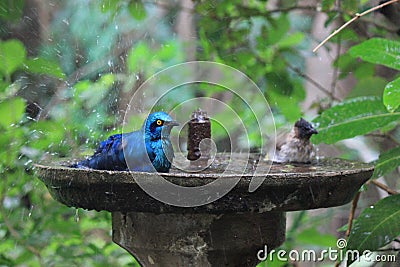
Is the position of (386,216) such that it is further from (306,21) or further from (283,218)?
(306,21)

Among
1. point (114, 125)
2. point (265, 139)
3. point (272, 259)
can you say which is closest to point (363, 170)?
point (272, 259)

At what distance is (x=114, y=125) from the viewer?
103 inches

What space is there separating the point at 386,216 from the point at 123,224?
68cm

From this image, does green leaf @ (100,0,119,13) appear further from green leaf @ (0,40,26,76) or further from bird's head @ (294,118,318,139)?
bird's head @ (294,118,318,139)

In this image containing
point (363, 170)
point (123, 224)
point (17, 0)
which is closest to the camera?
point (363, 170)

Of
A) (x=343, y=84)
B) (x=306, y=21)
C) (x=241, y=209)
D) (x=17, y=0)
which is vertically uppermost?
(x=306, y=21)

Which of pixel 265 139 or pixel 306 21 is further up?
pixel 306 21

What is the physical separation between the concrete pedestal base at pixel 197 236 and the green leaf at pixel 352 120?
348 millimetres

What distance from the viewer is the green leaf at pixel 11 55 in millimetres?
2094

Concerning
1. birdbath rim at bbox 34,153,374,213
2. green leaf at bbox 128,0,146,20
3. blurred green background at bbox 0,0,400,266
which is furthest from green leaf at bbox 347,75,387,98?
birdbath rim at bbox 34,153,374,213

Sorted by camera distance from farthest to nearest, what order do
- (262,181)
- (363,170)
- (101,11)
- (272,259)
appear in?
(101,11) → (272,259) → (363,170) → (262,181)

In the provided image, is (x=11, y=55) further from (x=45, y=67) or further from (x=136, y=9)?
(x=136, y=9)

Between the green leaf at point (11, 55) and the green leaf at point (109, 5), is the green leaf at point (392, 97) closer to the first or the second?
the green leaf at point (11, 55)

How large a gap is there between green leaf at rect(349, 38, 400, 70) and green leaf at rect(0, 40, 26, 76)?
3.57ft
